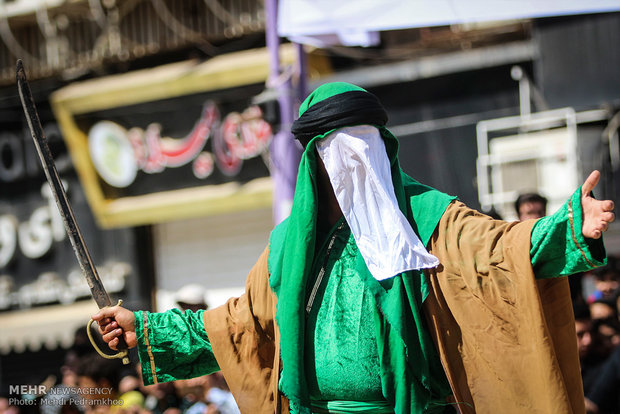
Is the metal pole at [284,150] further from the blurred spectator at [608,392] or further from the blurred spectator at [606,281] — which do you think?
the blurred spectator at [608,392]

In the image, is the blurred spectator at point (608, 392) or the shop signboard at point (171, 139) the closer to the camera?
the blurred spectator at point (608, 392)

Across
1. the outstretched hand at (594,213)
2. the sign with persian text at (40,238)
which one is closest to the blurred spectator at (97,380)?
the outstretched hand at (594,213)

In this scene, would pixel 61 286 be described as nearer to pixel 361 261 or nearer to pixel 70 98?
pixel 70 98

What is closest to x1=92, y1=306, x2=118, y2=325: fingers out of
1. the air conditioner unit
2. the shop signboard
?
the air conditioner unit

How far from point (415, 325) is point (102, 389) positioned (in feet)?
10.8

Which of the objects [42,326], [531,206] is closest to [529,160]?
[531,206]

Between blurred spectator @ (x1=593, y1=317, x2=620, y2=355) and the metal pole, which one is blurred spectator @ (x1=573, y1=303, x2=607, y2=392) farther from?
the metal pole

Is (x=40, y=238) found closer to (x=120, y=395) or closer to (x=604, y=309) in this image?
(x=120, y=395)

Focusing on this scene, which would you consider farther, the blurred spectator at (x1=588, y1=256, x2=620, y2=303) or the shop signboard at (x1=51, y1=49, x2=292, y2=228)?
the shop signboard at (x1=51, y1=49, x2=292, y2=228)

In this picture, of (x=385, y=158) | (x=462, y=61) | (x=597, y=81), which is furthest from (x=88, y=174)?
(x=385, y=158)

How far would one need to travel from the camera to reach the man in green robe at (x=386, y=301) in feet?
8.68

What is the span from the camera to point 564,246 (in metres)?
2.57

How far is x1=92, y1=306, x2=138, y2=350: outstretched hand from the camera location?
10.2ft

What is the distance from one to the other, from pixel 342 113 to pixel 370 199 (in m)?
0.30
